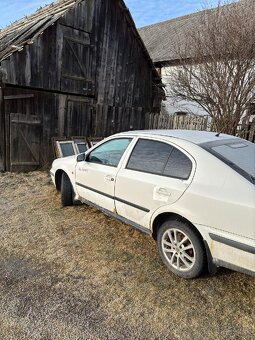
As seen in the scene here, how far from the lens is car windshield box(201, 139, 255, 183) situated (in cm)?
315

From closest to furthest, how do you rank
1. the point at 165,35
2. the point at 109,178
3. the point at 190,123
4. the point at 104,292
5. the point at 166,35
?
the point at 104,292 < the point at 109,178 < the point at 190,123 < the point at 166,35 < the point at 165,35

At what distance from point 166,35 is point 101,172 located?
21067 millimetres

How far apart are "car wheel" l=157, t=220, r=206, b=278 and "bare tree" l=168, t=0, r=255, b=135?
311 inches

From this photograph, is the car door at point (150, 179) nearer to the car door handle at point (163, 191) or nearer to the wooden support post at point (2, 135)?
the car door handle at point (163, 191)

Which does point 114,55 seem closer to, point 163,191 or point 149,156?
point 149,156

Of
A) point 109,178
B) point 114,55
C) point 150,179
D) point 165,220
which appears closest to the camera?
point 165,220

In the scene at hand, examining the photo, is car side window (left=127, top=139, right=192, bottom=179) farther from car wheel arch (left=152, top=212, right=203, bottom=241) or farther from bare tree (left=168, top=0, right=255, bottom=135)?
bare tree (left=168, top=0, right=255, bottom=135)

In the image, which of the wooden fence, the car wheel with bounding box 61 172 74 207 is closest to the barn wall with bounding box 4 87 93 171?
the wooden fence

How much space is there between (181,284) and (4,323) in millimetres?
1864

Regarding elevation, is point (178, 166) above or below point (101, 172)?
above

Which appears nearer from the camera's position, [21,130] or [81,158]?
[81,158]

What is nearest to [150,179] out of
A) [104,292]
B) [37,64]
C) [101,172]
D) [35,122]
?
[101,172]

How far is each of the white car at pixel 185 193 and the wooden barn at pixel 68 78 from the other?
16.9 feet

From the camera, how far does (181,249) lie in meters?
3.39
